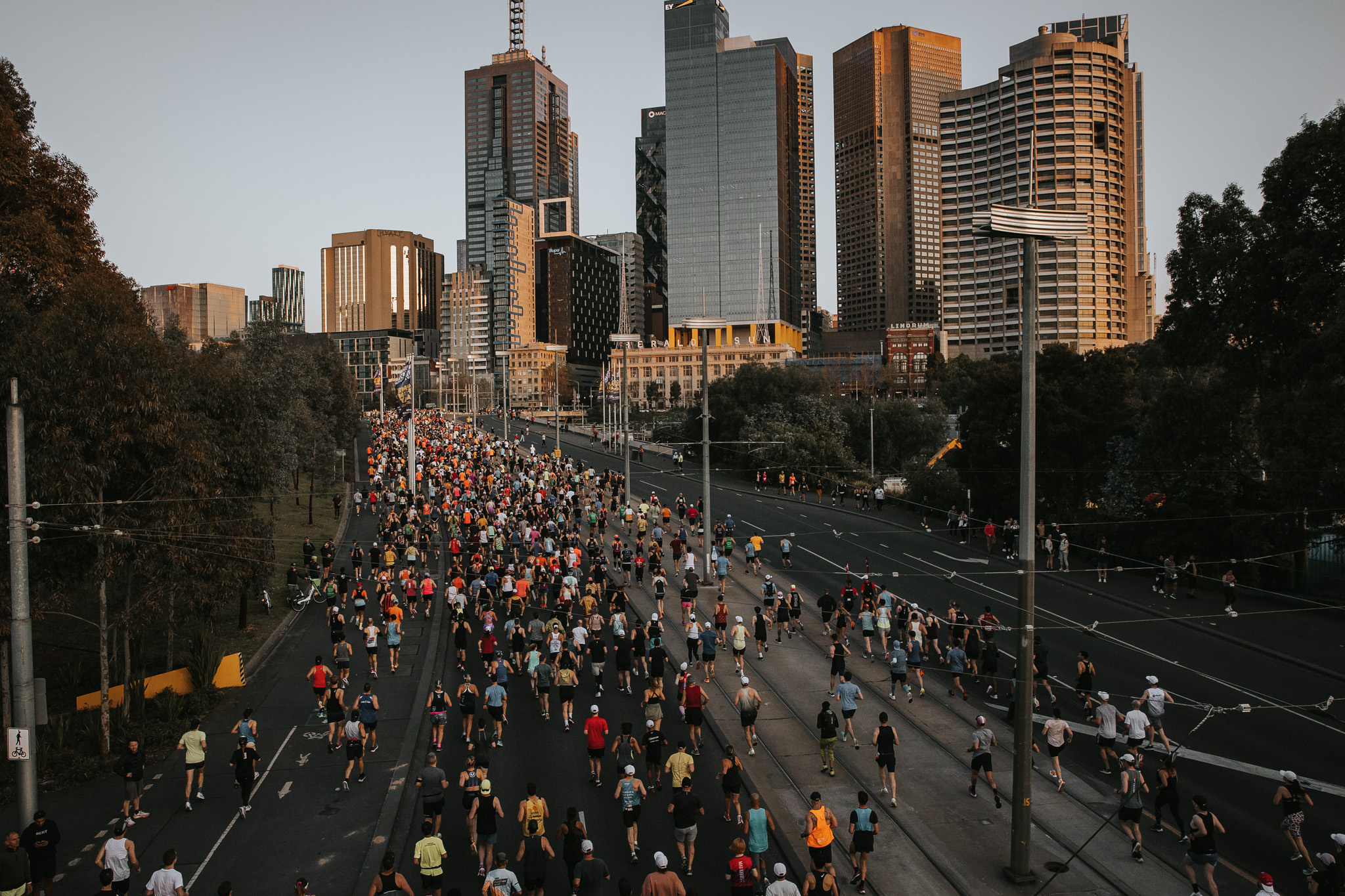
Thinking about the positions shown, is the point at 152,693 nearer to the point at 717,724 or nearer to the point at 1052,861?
the point at 717,724

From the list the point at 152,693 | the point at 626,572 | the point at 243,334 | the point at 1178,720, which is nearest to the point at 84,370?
the point at 152,693

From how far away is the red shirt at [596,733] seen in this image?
14.6m

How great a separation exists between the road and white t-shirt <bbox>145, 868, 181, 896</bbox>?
13.3 meters

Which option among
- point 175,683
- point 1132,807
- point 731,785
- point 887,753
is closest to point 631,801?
point 731,785

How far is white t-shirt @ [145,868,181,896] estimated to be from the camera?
34.4ft

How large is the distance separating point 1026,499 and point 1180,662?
1332cm

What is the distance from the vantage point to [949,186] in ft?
542

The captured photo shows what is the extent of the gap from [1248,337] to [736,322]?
158 m

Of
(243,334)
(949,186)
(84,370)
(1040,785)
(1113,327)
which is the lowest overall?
(1040,785)

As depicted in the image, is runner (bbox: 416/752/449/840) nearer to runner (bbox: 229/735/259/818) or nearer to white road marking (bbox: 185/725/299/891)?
white road marking (bbox: 185/725/299/891)

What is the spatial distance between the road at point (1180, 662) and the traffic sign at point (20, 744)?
15364 millimetres

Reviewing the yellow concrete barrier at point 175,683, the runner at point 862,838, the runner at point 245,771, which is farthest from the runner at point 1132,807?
the yellow concrete barrier at point 175,683

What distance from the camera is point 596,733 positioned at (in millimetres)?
14602

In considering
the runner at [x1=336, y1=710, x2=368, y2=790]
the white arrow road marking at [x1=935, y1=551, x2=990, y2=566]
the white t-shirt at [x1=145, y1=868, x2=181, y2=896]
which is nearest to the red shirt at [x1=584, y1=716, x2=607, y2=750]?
the runner at [x1=336, y1=710, x2=368, y2=790]
